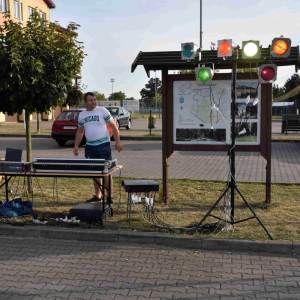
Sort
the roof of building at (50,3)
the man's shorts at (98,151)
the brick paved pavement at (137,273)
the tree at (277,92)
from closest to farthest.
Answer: the brick paved pavement at (137,273) < the man's shorts at (98,151) < the roof of building at (50,3) < the tree at (277,92)

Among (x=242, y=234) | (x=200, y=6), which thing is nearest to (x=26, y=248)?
(x=242, y=234)

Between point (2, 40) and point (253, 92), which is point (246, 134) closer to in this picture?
point (253, 92)

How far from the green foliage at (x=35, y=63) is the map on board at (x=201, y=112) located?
7.07 ft

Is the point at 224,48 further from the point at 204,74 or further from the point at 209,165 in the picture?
the point at 209,165

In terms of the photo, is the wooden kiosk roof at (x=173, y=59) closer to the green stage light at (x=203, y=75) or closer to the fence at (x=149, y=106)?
the green stage light at (x=203, y=75)

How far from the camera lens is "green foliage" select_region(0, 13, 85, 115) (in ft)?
23.6

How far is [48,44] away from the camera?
7.56 m

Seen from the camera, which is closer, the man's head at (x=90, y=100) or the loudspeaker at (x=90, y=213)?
the loudspeaker at (x=90, y=213)

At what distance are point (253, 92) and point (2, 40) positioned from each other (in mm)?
4588

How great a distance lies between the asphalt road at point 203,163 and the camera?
33.0 ft

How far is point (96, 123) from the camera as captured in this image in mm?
6770

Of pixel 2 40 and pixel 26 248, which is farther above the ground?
pixel 2 40

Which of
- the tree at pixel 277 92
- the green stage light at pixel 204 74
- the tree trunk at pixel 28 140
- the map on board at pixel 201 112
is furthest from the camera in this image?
the tree at pixel 277 92

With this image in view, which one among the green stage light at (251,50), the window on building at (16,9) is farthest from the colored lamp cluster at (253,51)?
the window on building at (16,9)
